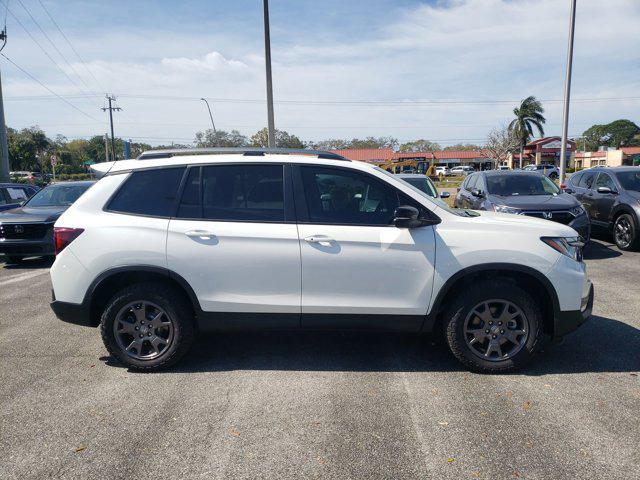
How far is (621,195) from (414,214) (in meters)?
8.38

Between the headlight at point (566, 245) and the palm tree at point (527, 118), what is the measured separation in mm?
67599

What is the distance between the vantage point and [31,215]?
9836mm

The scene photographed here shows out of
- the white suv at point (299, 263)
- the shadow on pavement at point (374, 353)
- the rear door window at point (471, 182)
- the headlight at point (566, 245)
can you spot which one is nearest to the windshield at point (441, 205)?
the white suv at point (299, 263)

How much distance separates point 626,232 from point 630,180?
134 centimetres

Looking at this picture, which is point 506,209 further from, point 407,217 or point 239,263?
point 239,263

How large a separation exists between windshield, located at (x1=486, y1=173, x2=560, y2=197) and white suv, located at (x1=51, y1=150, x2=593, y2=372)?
6355 millimetres

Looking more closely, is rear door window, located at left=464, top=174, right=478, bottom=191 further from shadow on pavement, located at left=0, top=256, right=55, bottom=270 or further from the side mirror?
shadow on pavement, located at left=0, top=256, right=55, bottom=270

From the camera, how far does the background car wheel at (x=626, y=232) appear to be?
9929mm

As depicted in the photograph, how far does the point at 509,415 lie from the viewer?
362cm

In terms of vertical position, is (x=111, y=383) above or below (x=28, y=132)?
below

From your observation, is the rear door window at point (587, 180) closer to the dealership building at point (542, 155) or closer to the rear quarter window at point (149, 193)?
the rear quarter window at point (149, 193)

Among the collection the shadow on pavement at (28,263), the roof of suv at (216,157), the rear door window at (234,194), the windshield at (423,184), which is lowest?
the shadow on pavement at (28,263)

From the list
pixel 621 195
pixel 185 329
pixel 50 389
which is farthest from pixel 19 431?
pixel 621 195

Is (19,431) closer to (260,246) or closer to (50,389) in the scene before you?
(50,389)
